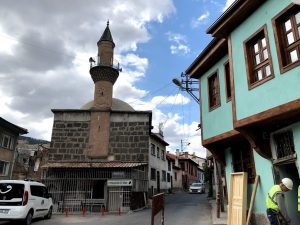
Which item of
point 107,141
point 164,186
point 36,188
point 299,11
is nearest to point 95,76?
point 107,141

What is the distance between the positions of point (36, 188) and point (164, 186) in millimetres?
22713

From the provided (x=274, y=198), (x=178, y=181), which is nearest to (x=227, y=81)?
(x=274, y=198)

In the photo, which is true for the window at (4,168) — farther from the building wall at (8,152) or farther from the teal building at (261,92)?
the teal building at (261,92)

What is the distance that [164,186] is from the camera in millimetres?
34469

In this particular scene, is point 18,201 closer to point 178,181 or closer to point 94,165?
point 94,165

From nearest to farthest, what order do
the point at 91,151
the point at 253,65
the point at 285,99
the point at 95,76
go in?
the point at 285,99 → the point at 253,65 → the point at 91,151 → the point at 95,76

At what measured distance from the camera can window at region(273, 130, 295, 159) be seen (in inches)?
313

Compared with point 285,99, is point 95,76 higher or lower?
higher

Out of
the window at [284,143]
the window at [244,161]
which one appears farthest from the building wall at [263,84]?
the window at [244,161]

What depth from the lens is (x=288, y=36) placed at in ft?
25.1

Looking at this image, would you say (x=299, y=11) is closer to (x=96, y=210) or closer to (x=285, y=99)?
(x=285, y=99)

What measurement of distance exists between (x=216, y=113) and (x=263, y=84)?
→ 3384mm

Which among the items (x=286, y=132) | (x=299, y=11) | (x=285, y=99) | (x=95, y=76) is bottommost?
(x=286, y=132)

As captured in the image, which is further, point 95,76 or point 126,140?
point 95,76
